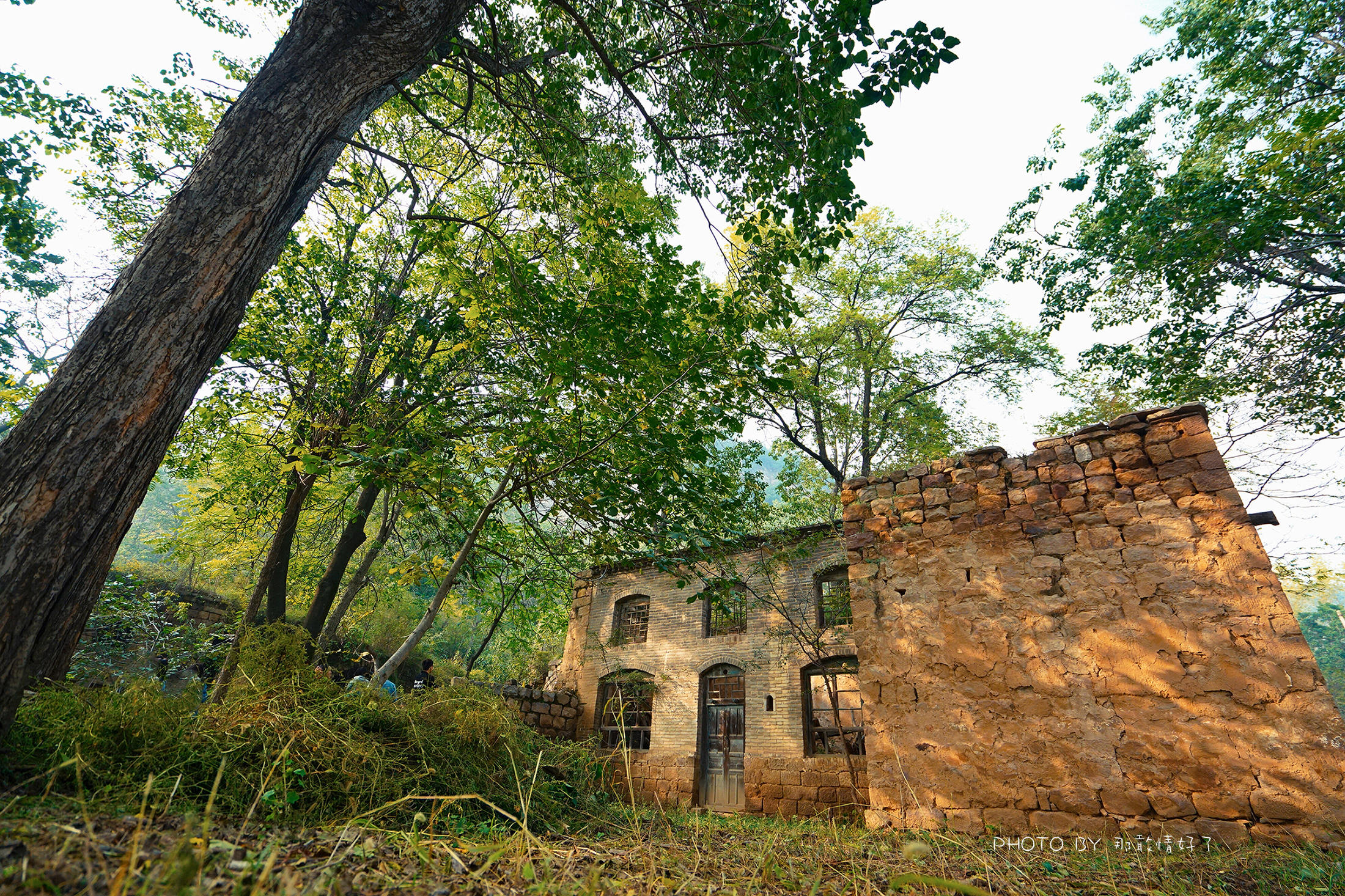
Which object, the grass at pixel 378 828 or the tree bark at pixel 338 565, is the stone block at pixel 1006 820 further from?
the tree bark at pixel 338 565

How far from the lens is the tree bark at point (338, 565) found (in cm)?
733

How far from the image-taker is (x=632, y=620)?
14414 millimetres

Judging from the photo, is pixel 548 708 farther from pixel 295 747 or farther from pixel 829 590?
pixel 295 747

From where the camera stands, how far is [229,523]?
9453 mm

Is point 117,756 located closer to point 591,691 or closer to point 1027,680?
point 1027,680

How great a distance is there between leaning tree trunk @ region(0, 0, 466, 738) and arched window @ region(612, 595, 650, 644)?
1264 centimetres

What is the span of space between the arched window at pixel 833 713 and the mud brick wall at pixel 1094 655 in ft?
18.8

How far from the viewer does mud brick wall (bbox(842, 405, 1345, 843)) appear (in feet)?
12.3

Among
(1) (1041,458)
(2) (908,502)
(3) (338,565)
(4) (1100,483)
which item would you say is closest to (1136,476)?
(4) (1100,483)

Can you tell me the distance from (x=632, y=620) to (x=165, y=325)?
43.6ft

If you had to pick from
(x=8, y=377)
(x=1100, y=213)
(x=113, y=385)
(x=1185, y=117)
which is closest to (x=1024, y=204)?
(x=1100, y=213)

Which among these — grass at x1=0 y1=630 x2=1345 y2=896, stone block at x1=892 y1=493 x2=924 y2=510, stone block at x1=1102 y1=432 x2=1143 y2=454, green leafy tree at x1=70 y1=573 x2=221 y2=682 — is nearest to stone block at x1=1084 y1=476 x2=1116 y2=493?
stone block at x1=1102 y1=432 x2=1143 y2=454

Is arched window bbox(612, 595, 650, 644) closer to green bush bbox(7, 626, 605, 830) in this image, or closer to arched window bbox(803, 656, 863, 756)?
arched window bbox(803, 656, 863, 756)

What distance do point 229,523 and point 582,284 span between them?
809 centimetres
